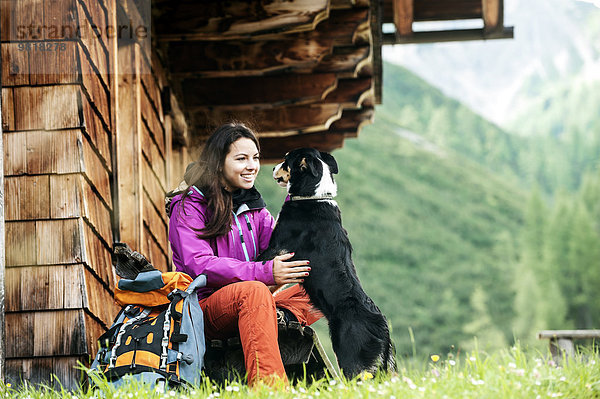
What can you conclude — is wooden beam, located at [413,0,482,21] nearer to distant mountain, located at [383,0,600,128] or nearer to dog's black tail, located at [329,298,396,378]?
dog's black tail, located at [329,298,396,378]

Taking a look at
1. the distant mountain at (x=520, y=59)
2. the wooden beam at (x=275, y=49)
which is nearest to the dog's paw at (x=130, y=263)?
the wooden beam at (x=275, y=49)

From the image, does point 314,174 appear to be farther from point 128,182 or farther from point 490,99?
point 490,99

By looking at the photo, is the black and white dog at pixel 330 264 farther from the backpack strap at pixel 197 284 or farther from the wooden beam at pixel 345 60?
the wooden beam at pixel 345 60

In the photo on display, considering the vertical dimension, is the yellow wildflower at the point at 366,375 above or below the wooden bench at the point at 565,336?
above

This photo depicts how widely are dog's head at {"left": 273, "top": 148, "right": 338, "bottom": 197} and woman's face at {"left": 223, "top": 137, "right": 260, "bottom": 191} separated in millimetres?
206

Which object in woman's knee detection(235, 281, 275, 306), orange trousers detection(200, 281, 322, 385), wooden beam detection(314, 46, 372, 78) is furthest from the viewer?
wooden beam detection(314, 46, 372, 78)

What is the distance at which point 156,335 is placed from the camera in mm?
3225

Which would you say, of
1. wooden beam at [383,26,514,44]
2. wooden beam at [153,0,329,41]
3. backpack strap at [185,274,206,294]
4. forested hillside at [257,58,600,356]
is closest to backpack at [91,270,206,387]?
backpack strap at [185,274,206,294]

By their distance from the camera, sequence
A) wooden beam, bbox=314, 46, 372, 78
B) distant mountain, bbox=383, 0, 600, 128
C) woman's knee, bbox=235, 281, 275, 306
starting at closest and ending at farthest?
woman's knee, bbox=235, 281, 275, 306, wooden beam, bbox=314, 46, 372, 78, distant mountain, bbox=383, 0, 600, 128

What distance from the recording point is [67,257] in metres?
3.79

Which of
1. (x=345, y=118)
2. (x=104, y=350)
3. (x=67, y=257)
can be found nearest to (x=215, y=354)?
(x=104, y=350)

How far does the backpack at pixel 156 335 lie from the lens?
313 centimetres

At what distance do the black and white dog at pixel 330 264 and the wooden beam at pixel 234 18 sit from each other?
150 centimetres

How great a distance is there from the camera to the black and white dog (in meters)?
3.57
